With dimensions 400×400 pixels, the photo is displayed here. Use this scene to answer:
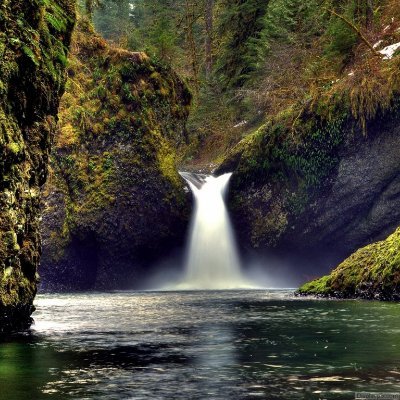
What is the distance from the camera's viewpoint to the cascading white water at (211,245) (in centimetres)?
2886

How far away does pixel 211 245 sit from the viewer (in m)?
29.2

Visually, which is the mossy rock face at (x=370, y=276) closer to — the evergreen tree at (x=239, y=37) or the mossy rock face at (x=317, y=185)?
the mossy rock face at (x=317, y=185)

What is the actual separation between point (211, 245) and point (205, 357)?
22.2 metres

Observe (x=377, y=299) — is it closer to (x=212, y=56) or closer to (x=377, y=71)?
(x=377, y=71)

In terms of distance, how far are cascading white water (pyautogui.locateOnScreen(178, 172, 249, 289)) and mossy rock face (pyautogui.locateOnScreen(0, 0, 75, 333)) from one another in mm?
16887

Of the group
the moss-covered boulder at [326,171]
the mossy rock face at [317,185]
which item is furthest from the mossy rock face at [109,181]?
the moss-covered boulder at [326,171]

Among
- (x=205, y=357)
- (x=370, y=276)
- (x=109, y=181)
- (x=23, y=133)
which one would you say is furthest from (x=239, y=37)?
(x=205, y=357)

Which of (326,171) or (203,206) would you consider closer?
(326,171)

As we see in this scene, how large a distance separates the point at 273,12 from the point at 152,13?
74.9 ft

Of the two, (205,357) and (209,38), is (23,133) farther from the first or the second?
(209,38)

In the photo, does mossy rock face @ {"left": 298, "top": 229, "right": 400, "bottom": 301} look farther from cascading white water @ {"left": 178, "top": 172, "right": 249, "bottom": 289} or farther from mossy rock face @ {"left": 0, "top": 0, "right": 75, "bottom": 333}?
cascading white water @ {"left": 178, "top": 172, "right": 249, "bottom": 289}

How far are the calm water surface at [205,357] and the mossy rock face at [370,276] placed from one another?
3.48 meters

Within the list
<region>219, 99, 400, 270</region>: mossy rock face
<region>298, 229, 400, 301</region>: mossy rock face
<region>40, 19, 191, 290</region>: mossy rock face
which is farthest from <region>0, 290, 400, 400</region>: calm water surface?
<region>40, 19, 191, 290</region>: mossy rock face

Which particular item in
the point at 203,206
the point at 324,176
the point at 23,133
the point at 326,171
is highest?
the point at 326,171
